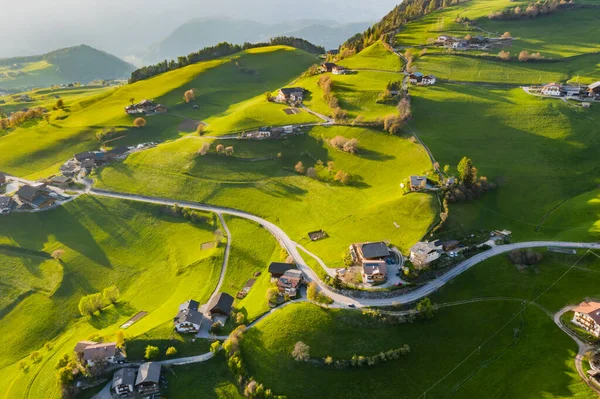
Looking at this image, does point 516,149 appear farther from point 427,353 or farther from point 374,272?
point 427,353

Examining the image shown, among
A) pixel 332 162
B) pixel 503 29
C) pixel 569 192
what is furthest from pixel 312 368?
pixel 503 29

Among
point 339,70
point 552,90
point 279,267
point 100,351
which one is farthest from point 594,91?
point 100,351

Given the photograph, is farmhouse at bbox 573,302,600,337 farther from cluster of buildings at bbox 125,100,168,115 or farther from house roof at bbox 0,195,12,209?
cluster of buildings at bbox 125,100,168,115

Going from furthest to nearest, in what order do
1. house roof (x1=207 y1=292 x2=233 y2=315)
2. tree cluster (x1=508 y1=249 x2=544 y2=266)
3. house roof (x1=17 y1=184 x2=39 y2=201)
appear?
house roof (x1=17 y1=184 x2=39 y2=201) → tree cluster (x1=508 y1=249 x2=544 y2=266) → house roof (x1=207 y1=292 x2=233 y2=315)

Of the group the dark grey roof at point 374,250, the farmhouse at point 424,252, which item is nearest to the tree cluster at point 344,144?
the dark grey roof at point 374,250

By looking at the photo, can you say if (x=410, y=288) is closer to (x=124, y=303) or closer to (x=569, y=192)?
(x=569, y=192)

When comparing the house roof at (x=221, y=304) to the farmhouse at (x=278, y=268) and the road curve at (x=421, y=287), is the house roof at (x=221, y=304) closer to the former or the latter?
the farmhouse at (x=278, y=268)

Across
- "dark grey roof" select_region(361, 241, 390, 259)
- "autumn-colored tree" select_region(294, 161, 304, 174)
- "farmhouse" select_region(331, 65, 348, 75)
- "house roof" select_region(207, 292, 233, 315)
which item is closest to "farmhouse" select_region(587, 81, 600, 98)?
"farmhouse" select_region(331, 65, 348, 75)
